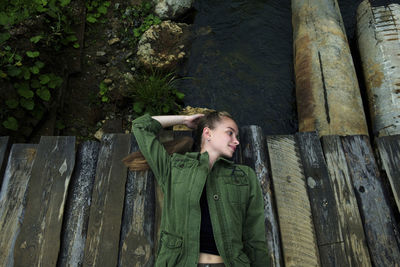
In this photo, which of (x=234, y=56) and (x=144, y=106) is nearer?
(x=144, y=106)

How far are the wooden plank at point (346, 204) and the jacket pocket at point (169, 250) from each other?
1.33 m

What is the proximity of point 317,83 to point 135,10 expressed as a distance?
3.78m

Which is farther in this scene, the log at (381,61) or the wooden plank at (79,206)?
the log at (381,61)

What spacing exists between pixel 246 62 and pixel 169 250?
13.1ft

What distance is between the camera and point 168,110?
4535mm

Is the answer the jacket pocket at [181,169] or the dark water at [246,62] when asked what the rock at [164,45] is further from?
the jacket pocket at [181,169]

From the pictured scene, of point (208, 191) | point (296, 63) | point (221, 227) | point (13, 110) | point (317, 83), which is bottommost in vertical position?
point (221, 227)

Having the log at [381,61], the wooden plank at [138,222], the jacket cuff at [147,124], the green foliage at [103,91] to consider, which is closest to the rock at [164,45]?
the green foliage at [103,91]

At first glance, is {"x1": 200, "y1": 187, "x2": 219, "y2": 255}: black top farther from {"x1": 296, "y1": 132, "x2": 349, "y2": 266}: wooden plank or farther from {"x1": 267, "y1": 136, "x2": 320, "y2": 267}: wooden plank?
{"x1": 296, "y1": 132, "x2": 349, "y2": 266}: wooden plank

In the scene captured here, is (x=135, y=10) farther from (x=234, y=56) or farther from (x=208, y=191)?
(x=208, y=191)

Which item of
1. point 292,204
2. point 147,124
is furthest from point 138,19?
point 292,204

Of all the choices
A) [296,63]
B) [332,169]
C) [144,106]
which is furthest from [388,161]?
[144,106]

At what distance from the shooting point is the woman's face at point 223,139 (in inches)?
93.7

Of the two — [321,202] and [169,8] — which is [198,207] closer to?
[321,202]
